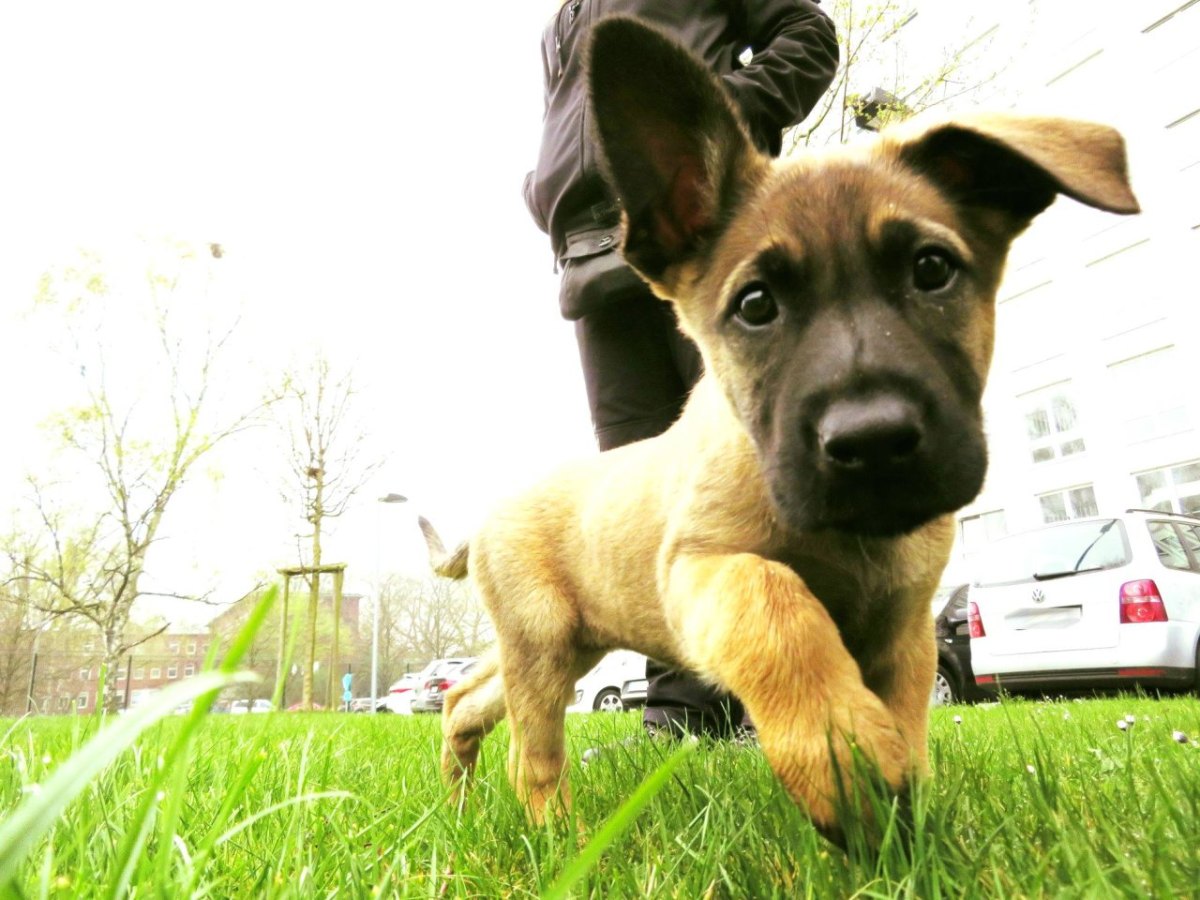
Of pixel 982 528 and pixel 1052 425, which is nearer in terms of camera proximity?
pixel 1052 425

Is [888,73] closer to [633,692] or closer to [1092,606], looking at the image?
[1092,606]

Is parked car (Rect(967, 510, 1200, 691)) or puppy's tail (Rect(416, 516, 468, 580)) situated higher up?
puppy's tail (Rect(416, 516, 468, 580))

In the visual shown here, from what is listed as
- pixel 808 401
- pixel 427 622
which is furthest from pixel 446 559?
pixel 427 622

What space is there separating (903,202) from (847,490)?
0.76 meters

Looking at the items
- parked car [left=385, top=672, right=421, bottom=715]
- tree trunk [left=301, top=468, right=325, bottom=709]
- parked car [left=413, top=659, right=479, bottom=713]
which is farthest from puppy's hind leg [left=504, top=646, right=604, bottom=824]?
parked car [left=385, top=672, right=421, bottom=715]

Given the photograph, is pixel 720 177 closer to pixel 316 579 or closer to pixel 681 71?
pixel 681 71

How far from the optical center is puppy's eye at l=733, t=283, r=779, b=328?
2.05 metres

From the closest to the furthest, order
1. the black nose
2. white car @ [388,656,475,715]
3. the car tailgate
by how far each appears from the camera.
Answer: the black nose → the car tailgate → white car @ [388,656,475,715]

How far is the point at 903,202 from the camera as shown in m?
2.04

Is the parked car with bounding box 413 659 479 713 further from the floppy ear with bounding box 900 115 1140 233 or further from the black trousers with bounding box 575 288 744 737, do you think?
the floppy ear with bounding box 900 115 1140 233

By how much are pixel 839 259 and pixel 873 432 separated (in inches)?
19.5

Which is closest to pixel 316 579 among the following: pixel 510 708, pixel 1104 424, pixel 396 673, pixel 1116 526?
pixel 1116 526

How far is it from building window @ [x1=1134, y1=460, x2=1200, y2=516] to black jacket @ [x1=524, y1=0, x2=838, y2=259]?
28695mm

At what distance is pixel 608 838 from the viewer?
652 millimetres
